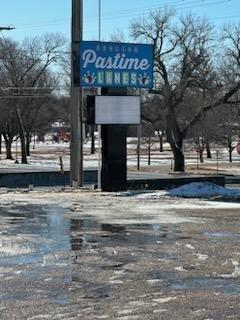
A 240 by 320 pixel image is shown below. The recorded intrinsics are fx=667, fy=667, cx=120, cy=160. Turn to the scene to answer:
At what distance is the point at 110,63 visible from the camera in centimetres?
2514

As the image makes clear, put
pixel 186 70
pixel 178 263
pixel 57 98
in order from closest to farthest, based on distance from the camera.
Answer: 1. pixel 178 263
2. pixel 186 70
3. pixel 57 98

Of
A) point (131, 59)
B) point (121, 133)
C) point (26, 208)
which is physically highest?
point (131, 59)

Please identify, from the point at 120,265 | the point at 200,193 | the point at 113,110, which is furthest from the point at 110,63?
the point at 120,265

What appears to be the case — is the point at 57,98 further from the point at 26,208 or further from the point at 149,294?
the point at 149,294

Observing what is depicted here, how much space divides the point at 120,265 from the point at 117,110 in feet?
53.7

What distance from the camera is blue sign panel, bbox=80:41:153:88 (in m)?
24.9

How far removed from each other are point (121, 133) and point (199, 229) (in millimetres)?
12714

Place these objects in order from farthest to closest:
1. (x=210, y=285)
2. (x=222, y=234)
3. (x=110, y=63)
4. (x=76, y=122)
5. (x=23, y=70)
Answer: (x=23, y=70) < (x=76, y=122) < (x=110, y=63) < (x=222, y=234) < (x=210, y=285)

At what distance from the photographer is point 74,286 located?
7582mm

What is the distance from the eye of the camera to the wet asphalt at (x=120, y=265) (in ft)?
21.5

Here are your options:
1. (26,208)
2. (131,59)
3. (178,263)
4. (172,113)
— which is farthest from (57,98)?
→ (178,263)

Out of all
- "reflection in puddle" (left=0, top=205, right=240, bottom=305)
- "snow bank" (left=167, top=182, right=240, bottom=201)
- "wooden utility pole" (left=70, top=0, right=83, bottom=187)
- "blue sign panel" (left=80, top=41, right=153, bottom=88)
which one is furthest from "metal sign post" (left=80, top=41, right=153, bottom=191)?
"reflection in puddle" (left=0, top=205, right=240, bottom=305)

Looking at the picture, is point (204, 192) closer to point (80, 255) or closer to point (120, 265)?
point (80, 255)

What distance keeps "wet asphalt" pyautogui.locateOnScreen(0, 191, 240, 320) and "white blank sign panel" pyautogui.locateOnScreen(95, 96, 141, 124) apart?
29.4 ft
